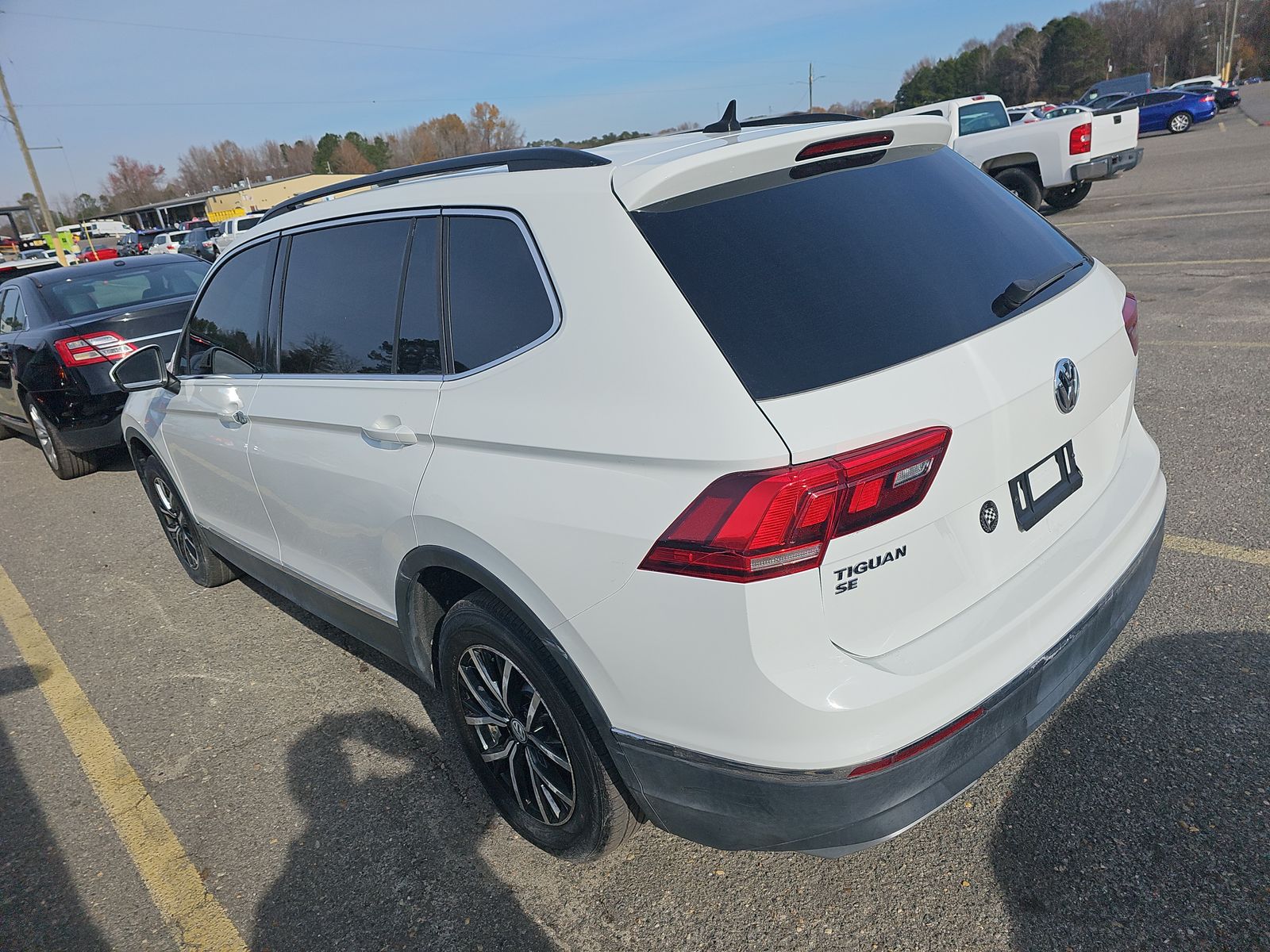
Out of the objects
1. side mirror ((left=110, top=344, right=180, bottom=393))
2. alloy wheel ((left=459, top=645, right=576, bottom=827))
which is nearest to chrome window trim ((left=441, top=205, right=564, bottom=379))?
alloy wheel ((left=459, top=645, right=576, bottom=827))

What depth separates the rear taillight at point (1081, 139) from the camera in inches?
511

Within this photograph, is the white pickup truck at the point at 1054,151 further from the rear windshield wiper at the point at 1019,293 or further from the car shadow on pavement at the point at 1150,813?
the rear windshield wiper at the point at 1019,293

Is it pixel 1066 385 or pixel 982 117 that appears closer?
pixel 1066 385

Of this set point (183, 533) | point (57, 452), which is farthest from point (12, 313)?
point (183, 533)

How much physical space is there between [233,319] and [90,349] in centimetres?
411

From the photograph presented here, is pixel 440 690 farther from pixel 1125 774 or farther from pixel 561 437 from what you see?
pixel 1125 774

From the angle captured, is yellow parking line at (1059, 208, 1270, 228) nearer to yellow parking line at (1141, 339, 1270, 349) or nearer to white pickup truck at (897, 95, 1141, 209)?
white pickup truck at (897, 95, 1141, 209)

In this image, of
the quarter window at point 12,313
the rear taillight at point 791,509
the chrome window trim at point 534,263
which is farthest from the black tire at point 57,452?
the rear taillight at point 791,509

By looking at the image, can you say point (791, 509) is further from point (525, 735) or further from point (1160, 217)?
point (1160, 217)

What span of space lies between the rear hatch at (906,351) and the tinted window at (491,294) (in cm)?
38

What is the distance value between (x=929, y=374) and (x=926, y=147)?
1.03m

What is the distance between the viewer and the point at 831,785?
5.98 ft

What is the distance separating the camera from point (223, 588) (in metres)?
4.98

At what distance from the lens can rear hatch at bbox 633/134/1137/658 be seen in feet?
5.93
